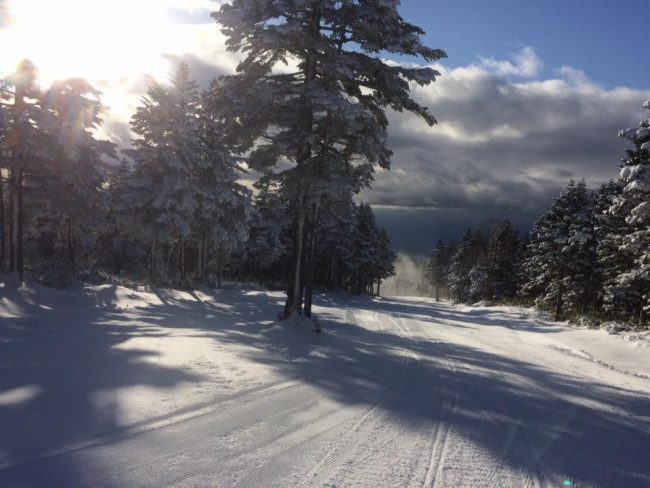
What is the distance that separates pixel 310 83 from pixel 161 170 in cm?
1431

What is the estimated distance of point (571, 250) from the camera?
28.5 metres

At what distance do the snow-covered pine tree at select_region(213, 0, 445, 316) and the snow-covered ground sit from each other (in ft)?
16.5

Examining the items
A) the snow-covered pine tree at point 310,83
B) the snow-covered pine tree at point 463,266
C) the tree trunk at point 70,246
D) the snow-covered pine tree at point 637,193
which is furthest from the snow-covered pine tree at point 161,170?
the snow-covered pine tree at point 463,266

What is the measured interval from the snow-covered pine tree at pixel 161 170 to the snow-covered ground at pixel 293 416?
45.8 ft

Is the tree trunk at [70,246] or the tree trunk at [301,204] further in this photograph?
the tree trunk at [70,246]

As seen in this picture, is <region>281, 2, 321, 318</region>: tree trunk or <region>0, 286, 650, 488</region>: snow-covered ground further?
<region>281, 2, 321, 318</region>: tree trunk

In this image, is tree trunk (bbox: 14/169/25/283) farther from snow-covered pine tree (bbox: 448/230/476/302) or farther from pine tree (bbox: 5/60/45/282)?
snow-covered pine tree (bbox: 448/230/476/302)

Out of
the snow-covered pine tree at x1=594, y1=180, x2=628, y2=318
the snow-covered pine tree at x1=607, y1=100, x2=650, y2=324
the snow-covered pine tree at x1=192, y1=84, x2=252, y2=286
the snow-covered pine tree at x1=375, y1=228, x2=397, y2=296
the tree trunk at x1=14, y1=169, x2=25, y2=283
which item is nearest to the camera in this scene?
the snow-covered pine tree at x1=607, y1=100, x2=650, y2=324

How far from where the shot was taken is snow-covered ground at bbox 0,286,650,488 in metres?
3.23

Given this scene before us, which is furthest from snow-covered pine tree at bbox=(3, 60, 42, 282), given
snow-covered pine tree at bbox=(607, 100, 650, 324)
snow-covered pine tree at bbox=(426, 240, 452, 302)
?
snow-covered pine tree at bbox=(426, 240, 452, 302)

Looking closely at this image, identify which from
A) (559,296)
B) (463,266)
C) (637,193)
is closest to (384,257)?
(463,266)

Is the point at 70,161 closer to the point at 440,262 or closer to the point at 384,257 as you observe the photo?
the point at 384,257

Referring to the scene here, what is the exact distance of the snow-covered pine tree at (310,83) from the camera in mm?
10500

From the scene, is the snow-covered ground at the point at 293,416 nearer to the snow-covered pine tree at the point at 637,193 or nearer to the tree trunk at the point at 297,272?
the tree trunk at the point at 297,272
